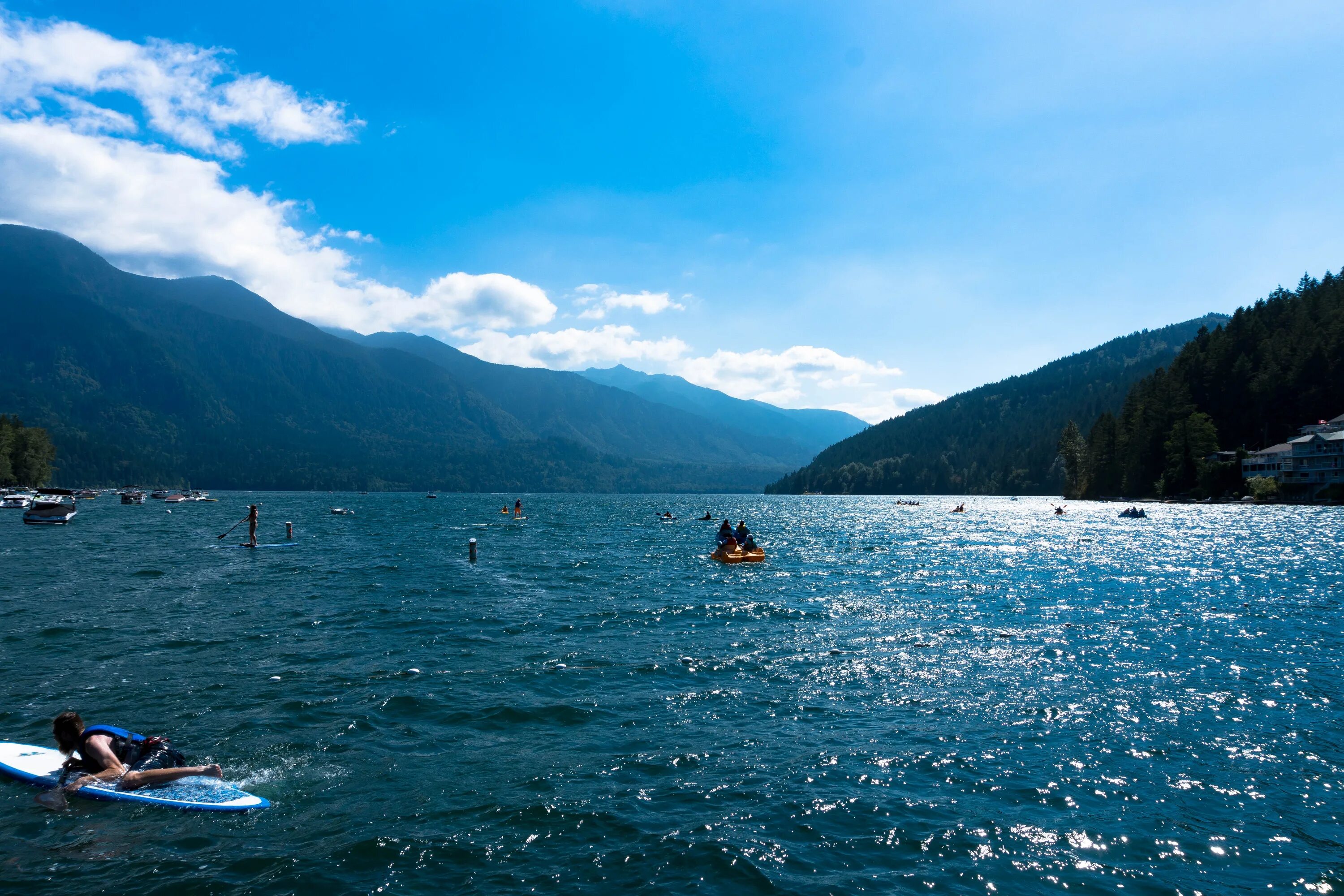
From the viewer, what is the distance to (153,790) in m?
13.0

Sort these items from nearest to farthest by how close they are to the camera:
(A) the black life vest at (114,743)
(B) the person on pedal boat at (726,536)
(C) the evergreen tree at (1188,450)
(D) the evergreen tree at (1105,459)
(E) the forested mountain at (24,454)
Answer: (A) the black life vest at (114,743), (B) the person on pedal boat at (726,536), (C) the evergreen tree at (1188,450), (E) the forested mountain at (24,454), (D) the evergreen tree at (1105,459)

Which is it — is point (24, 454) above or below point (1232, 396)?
below

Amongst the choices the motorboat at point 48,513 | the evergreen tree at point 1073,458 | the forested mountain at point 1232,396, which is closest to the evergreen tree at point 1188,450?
the forested mountain at point 1232,396

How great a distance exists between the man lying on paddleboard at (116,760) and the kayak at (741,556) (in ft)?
127

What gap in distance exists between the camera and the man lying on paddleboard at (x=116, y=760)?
42.8 feet

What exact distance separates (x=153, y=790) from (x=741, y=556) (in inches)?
1574

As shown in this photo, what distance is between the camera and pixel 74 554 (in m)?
52.7

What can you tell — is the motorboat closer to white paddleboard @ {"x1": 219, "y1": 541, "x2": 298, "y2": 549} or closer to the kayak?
white paddleboard @ {"x1": 219, "y1": 541, "x2": 298, "y2": 549}

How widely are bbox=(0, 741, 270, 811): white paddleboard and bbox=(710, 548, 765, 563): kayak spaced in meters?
39.1

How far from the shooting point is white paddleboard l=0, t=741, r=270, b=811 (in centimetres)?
1239

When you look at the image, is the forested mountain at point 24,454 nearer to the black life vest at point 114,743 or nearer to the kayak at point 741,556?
the kayak at point 741,556

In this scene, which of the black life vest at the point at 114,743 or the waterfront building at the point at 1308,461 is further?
the waterfront building at the point at 1308,461

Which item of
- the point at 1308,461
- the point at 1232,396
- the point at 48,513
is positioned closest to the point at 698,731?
the point at 48,513

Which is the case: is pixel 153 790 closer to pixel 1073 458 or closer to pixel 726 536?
pixel 726 536
